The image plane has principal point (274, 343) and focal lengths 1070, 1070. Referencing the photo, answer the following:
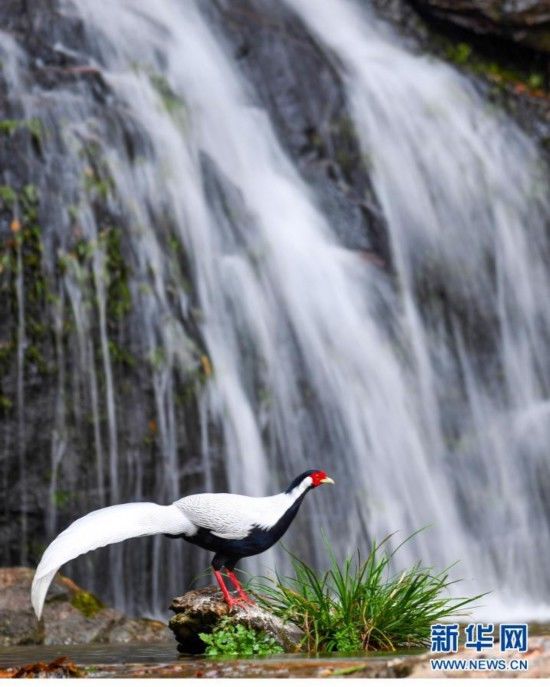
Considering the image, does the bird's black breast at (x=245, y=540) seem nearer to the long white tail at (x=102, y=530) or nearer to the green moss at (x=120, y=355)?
the long white tail at (x=102, y=530)

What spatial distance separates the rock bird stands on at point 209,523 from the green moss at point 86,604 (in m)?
2.74

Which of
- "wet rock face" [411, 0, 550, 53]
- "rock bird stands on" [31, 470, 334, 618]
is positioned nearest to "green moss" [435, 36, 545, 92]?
"wet rock face" [411, 0, 550, 53]

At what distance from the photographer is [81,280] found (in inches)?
381

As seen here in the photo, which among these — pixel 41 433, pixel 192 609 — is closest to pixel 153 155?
pixel 41 433

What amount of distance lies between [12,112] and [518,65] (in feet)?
27.1

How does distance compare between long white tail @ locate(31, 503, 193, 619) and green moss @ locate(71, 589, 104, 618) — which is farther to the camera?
green moss @ locate(71, 589, 104, 618)

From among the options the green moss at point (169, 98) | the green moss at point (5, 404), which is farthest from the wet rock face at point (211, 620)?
the green moss at point (169, 98)

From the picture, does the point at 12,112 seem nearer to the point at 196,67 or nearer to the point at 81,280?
the point at 81,280

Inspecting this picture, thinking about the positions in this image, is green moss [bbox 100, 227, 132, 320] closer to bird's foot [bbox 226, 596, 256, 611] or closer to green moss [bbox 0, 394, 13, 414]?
green moss [bbox 0, 394, 13, 414]

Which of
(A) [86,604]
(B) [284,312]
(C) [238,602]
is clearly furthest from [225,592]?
(B) [284,312]

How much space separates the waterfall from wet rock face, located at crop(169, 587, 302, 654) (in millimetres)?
3753

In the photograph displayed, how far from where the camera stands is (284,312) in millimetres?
10805

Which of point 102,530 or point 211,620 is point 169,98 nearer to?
point 211,620

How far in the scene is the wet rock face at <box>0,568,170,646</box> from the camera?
728 centimetres
